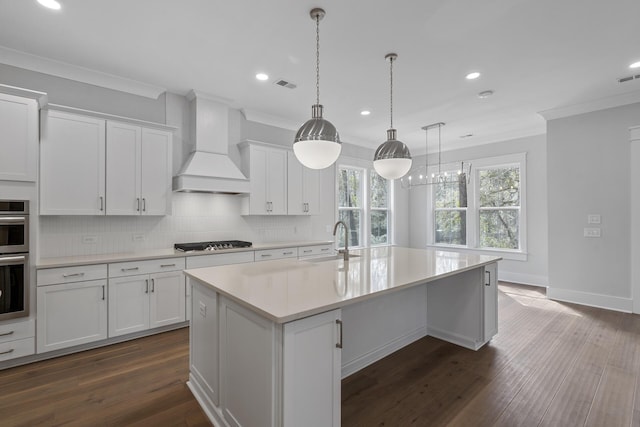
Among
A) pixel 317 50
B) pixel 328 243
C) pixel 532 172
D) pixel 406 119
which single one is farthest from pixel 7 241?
pixel 532 172

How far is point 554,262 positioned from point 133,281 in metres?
5.54

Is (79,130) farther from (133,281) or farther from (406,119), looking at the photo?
(406,119)

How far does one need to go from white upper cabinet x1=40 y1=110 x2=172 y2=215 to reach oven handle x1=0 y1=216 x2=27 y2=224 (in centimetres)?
33

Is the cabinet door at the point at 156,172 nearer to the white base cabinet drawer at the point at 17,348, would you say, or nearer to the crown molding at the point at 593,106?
the white base cabinet drawer at the point at 17,348

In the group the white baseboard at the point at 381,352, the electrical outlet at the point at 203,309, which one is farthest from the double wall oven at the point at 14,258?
the white baseboard at the point at 381,352

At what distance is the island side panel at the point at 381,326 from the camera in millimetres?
2463

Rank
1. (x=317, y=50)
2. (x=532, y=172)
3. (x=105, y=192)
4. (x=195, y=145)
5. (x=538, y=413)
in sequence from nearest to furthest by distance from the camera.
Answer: (x=538, y=413)
(x=317, y=50)
(x=105, y=192)
(x=195, y=145)
(x=532, y=172)

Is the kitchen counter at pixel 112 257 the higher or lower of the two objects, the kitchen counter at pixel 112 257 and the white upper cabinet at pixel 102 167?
the lower

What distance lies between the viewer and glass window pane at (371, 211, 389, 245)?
6.71 meters

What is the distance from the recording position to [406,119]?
4926 mm

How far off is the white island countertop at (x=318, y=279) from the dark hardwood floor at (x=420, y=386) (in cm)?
86

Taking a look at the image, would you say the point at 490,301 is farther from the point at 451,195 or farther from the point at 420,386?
the point at 451,195

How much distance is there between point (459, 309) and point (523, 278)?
3.51m

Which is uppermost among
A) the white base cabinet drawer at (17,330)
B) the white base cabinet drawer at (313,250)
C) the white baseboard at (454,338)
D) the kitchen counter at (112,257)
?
the kitchen counter at (112,257)
